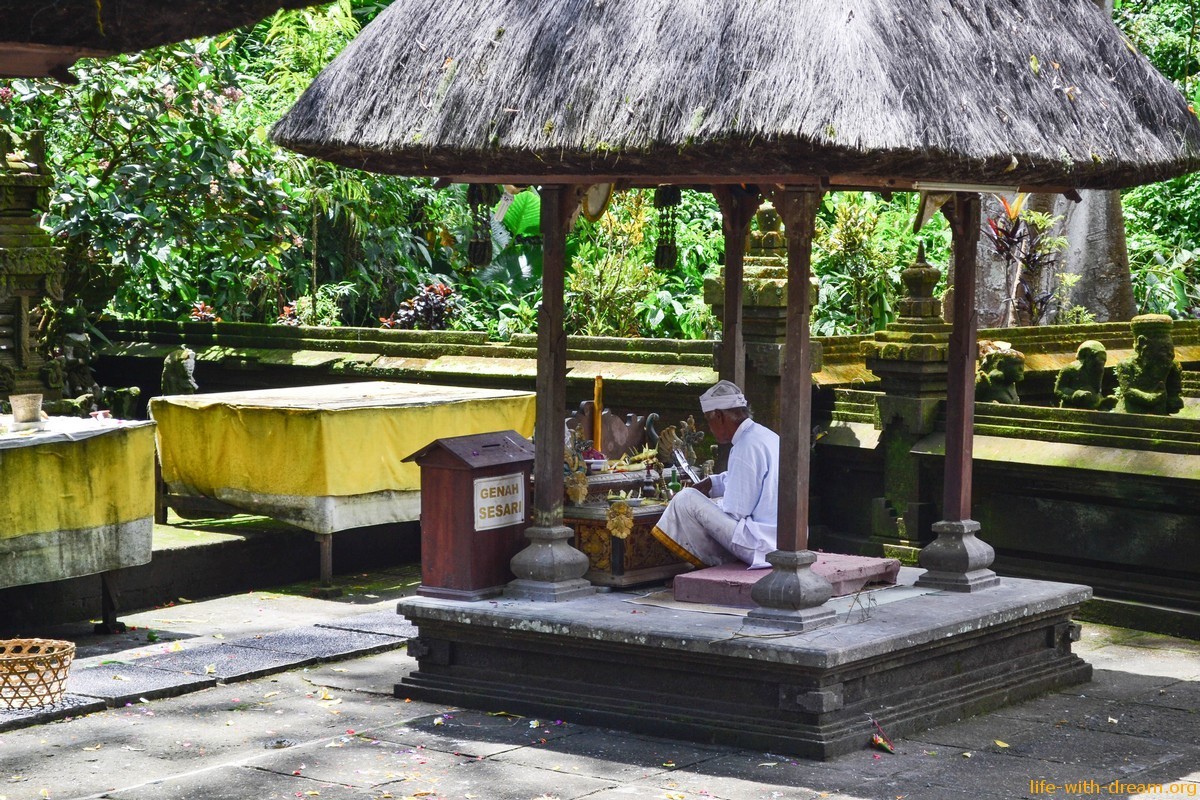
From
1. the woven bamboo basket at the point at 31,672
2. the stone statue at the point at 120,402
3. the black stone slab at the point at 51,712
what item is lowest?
the black stone slab at the point at 51,712

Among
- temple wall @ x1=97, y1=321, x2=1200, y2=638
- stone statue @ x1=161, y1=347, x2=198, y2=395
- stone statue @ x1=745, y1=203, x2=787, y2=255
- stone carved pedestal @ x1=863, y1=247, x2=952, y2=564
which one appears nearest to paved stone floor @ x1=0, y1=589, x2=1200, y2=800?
temple wall @ x1=97, y1=321, x2=1200, y2=638

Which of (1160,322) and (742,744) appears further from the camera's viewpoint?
(1160,322)

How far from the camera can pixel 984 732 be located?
25.5ft

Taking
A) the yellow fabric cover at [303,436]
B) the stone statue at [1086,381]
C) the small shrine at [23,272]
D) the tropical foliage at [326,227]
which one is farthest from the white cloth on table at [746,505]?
the small shrine at [23,272]

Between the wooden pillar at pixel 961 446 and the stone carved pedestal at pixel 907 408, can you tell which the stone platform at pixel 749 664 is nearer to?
the wooden pillar at pixel 961 446

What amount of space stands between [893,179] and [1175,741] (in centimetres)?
304

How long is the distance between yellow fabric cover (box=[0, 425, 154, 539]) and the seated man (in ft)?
10.1

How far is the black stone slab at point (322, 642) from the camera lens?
921cm

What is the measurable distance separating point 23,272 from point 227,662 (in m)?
4.52

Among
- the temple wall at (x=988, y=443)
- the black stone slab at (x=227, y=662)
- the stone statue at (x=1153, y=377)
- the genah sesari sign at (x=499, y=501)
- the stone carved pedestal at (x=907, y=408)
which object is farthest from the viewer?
the stone carved pedestal at (x=907, y=408)

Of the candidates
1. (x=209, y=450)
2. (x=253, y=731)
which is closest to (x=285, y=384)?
(x=209, y=450)

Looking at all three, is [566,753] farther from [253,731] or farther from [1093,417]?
[1093,417]

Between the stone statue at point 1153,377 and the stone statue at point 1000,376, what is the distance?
1.06 m

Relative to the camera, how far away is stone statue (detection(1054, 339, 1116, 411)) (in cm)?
1107
